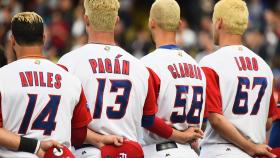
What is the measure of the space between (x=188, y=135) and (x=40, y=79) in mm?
1695

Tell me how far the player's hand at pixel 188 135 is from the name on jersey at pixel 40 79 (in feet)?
4.60

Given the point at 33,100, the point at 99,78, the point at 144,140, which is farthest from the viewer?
the point at 144,140

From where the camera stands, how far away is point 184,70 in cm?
863

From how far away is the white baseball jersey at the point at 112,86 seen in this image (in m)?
8.05

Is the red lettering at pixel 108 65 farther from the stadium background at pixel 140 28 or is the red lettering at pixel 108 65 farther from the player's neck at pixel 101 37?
the stadium background at pixel 140 28

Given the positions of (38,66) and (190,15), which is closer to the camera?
(38,66)

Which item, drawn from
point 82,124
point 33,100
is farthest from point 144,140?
point 33,100

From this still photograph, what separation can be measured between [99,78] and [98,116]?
0.32 m

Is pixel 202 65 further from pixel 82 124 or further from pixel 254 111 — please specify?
pixel 82 124

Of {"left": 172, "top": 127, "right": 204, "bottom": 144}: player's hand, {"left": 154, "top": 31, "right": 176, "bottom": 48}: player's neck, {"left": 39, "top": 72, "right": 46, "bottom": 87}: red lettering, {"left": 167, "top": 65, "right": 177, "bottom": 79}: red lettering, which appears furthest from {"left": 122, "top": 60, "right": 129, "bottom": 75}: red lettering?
{"left": 39, "top": 72, "right": 46, "bottom": 87}: red lettering

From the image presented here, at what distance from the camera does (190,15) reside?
21.9 metres

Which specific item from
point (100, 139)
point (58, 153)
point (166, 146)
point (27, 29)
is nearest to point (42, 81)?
point (27, 29)

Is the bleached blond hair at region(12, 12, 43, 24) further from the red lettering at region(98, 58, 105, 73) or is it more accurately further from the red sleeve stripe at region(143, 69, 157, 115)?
the red sleeve stripe at region(143, 69, 157, 115)

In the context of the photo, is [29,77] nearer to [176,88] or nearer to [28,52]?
[28,52]
